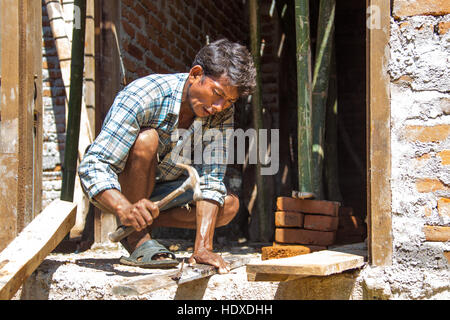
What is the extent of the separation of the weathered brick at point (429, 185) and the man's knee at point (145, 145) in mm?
1256

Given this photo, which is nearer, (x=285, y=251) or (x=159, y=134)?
(x=159, y=134)

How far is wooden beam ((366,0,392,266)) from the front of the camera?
229 cm

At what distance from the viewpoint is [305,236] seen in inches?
124

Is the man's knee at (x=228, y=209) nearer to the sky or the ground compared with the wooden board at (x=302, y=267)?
nearer to the sky

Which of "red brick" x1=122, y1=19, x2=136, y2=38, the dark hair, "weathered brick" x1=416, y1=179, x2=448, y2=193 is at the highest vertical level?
"red brick" x1=122, y1=19, x2=136, y2=38

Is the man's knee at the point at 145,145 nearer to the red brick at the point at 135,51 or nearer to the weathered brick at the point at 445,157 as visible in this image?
the weathered brick at the point at 445,157

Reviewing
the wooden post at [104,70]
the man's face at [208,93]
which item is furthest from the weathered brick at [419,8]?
the wooden post at [104,70]

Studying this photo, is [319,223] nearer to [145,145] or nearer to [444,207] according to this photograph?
[444,207]

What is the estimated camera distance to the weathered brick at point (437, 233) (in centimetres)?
223

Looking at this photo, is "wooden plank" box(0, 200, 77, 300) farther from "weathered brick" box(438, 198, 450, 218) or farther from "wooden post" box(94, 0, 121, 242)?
"weathered brick" box(438, 198, 450, 218)

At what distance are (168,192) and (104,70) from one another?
50.6 inches

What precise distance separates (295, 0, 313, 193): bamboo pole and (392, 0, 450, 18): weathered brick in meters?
0.84

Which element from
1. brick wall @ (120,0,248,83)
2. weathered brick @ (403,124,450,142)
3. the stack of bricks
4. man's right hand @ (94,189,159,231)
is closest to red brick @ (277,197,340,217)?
the stack of bricks

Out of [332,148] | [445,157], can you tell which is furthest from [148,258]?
[332,148]
